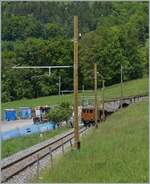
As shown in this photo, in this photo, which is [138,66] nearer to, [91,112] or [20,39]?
[20,39]

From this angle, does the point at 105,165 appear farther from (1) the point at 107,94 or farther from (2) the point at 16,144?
(1) the point at 107,94

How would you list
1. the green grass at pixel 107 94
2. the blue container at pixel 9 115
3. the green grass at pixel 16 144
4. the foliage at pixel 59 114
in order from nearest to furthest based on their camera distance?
the green grass at pixel 16 144 → the foliage at pixel 59 114 → the blue container at pixel 9 115 → the green grass at pixel 107 94

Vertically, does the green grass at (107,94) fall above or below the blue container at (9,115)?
above

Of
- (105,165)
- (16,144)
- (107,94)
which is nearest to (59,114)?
(16,144)

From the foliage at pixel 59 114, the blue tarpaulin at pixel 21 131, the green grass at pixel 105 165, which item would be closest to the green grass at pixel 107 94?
the foliage at pixel 59 114

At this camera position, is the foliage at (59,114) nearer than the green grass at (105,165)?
No

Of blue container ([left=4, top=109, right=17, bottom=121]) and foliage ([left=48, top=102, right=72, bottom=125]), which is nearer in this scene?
foliage ([left=48, top=102, right=72, bottom=125])

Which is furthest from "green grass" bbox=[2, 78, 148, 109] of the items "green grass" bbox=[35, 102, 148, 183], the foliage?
"green grass" bbox=[35, 102, 148, 183]

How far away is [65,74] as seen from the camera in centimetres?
14412

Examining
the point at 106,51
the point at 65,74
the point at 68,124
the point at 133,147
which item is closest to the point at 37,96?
the point at 65,74

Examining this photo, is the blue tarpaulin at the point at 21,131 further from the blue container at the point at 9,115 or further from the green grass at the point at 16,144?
the blue container at the point at 9,115

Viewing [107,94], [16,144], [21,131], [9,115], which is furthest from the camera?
[107,94]

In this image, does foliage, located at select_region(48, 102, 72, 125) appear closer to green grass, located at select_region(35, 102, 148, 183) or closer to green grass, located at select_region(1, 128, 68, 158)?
green grass, located at select_region(1, 128, 68, 158)

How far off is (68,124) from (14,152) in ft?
123
